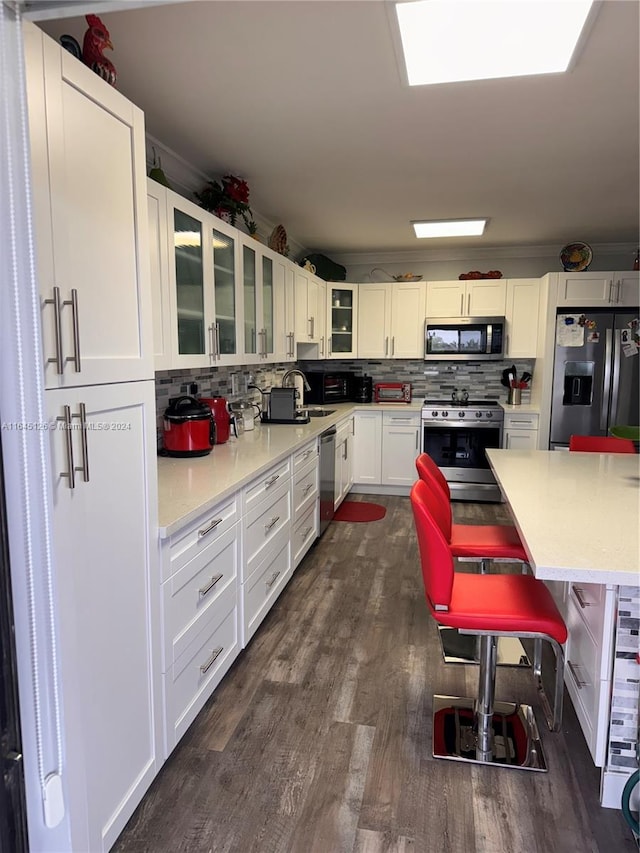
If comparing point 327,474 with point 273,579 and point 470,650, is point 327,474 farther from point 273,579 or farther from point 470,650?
point 470,650

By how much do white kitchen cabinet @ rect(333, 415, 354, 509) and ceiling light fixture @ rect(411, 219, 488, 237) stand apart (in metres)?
1.71

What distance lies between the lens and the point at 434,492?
2221 mm

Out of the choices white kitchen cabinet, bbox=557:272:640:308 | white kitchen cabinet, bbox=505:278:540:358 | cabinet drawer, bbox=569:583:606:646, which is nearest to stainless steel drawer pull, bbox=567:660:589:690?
A: cabinet drawer, bbox=569:583:606:646

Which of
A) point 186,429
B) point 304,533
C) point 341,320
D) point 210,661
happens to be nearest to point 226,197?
point 186,429

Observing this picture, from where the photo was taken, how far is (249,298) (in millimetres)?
3312

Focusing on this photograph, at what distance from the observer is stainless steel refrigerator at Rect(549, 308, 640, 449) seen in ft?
15.0

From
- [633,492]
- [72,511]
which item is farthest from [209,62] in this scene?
[633,492]

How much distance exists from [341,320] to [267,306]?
191cm

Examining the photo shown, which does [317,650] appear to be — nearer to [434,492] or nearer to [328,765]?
[328,765]

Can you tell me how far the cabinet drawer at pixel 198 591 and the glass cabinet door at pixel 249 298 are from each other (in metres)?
1.44

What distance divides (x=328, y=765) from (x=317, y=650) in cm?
73

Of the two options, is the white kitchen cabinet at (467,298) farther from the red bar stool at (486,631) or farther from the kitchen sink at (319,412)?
the red bar stool at (486,631)

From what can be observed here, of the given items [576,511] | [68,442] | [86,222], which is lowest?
[576,511]

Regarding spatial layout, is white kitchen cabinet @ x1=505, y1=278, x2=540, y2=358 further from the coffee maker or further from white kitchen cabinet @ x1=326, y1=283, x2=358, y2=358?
white kitchen cabinet @ x1=326, y1=283, x2=358, y2=358
